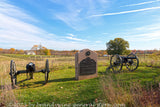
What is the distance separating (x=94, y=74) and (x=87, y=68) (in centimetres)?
80

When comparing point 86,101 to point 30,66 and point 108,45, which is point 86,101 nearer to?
point 30,66

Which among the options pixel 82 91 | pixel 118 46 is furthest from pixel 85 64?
pixel 118 46

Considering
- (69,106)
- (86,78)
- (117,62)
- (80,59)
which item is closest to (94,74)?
(86,78)

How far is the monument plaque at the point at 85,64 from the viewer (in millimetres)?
6738

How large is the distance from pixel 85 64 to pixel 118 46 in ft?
108

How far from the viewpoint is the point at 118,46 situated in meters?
36.4

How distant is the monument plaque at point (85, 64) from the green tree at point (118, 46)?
104ft

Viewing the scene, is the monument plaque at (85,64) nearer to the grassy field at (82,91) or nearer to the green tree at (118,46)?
the grassy field at (82,91)

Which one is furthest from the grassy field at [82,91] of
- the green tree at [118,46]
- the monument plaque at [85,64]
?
the green tree at [118,46]

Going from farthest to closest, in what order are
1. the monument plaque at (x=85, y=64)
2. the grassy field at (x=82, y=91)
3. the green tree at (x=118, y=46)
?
the green tree at (x=118, y=46) < the monument plaque at (x=85, y=64) < the grassy field at (x=82, y=91)

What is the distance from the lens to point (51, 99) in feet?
12.7

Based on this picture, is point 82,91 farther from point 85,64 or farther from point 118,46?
point 118,46

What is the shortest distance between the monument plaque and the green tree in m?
31.8

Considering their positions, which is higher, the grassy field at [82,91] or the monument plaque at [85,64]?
the monument plaque at [85,64]
